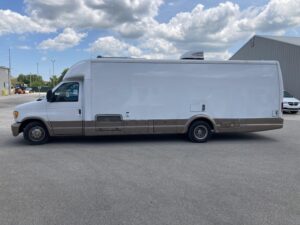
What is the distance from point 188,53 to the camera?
10070mm

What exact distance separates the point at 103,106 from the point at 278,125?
586cm

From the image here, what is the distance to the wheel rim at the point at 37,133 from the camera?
884 centimetres

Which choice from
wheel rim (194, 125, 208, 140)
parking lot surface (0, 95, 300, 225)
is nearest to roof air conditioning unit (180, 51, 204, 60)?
wheel rim (194, 125, 208, 140)

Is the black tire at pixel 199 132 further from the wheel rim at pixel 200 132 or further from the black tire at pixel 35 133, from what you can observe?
the black tire at pixel 35 133

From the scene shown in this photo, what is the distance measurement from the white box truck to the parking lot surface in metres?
0.62

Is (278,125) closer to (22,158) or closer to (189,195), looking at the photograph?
(189,195)

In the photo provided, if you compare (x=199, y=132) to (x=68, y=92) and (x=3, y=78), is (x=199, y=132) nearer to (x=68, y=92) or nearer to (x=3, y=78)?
(x=68, y=92)

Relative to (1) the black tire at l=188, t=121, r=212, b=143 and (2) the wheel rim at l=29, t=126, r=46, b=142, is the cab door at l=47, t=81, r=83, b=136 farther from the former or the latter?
(1) the black tire at l=188, t=121, r=212, b=143

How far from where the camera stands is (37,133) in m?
8.86

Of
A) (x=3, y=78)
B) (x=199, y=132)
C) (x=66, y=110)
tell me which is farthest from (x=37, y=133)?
(x=3, y=78)

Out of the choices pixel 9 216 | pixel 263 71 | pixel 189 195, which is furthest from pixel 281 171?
pixel 9 216

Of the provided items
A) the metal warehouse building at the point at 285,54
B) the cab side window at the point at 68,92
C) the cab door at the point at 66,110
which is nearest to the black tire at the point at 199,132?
the cab door at the point at 66,110

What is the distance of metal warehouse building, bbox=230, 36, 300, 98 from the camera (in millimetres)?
24516

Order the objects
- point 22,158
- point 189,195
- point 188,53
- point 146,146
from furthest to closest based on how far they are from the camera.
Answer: point 188,53, point 146,146, point 22,158, point 189,195
